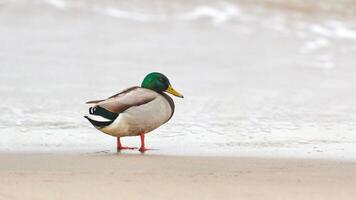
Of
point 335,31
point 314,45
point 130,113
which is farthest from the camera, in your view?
point 335,31

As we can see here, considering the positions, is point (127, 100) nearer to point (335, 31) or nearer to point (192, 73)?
point (192, 73)

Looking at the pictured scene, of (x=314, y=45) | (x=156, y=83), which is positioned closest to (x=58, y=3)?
(x=314, y=45)

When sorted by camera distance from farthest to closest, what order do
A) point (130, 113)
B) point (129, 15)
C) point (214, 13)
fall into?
point (214, 13) → point (129, 15) → point (130, 113)

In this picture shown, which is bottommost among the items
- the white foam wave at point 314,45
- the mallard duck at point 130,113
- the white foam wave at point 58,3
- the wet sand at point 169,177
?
the wet sand at point 169,177

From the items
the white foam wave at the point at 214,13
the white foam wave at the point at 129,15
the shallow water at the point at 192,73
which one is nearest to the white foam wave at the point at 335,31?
the shallow water at the point at 192,73

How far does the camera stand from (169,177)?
16.5 ft

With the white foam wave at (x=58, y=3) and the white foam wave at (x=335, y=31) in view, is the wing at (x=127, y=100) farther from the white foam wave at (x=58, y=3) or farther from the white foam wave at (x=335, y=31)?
the white foam wave at (x=58, y=3)

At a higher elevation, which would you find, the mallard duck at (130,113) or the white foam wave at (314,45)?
the white foam wave at (314,45)

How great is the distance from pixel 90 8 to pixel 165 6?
1476 mm

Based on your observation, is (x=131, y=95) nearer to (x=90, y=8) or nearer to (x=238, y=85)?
(x=238, y=85)

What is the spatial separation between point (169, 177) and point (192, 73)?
194 inches

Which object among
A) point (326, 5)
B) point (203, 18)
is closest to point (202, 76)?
point (203, 18)

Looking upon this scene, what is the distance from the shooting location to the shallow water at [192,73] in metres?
6.62

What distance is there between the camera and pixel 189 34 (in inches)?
523
